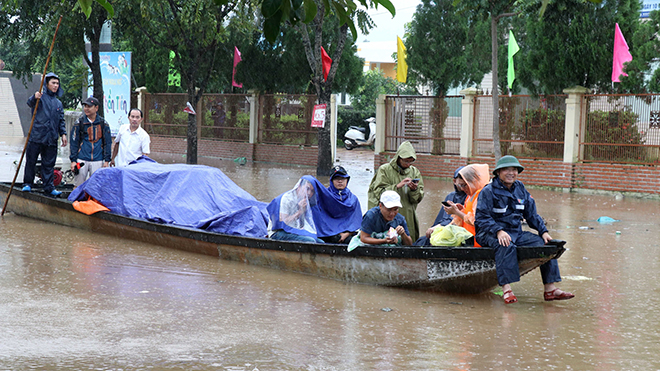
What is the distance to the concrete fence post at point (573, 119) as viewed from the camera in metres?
17.6

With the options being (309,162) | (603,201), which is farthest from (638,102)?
(309,162)

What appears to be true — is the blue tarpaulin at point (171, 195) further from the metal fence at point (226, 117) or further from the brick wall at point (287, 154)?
the metal fence at point (226, 117)

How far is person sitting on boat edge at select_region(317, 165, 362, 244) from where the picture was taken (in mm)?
7824

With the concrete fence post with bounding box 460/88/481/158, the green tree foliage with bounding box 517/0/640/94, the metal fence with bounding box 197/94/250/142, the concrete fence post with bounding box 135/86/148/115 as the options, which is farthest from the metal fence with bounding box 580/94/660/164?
the concrete fence post with bounding box 135/86/148/115

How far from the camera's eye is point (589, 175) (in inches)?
687

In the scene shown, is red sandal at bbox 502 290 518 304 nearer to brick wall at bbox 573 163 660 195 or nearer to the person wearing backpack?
the person wearing backpack

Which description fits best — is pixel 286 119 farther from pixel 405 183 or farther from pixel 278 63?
pixel 405 183

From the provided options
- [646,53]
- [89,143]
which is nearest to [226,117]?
[646,53]

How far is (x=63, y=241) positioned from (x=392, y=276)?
189 inches

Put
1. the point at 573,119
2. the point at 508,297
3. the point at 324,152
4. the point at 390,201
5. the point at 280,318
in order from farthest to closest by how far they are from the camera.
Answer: the point at 324,152 < the point at 573,119 < the point at 390,201 < the point at 508,297 < the point at 280,318

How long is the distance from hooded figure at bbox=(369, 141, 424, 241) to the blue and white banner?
11.2 metres

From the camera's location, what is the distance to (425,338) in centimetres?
561

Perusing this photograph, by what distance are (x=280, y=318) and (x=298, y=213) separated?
73.4 inches

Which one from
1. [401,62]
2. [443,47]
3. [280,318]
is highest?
[443,47]
